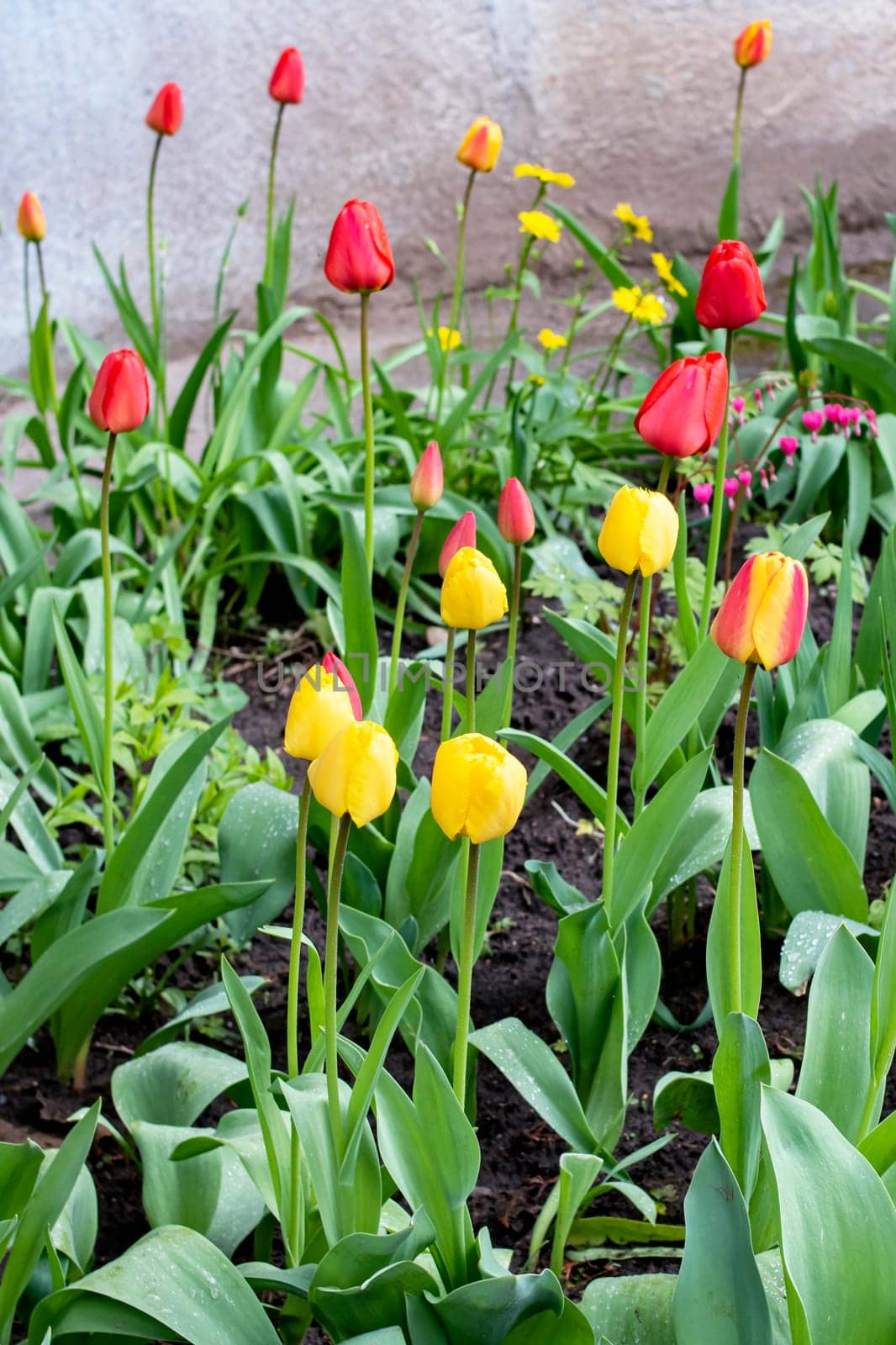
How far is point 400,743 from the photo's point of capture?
→ 165 centimetres

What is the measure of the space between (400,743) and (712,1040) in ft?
1.73

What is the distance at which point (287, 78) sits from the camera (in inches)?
98.0

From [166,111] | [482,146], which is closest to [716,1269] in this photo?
[482,146]

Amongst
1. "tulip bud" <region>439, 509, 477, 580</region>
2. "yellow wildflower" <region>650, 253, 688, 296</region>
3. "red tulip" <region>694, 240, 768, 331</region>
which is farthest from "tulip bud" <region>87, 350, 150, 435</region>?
"yellow wildflower" <region>650, 253, 688, 296</region>

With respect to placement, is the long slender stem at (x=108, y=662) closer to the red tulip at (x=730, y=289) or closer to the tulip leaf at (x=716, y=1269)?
the red tulip at (x=730, y=289)

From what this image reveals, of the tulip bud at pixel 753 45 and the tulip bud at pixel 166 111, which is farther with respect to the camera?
the tulip bud at pixel 753 45

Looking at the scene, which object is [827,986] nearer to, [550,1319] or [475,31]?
[550,1319]

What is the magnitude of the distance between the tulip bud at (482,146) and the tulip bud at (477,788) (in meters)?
1.70

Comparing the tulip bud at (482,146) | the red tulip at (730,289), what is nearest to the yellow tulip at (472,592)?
the red tulip at (730,289)

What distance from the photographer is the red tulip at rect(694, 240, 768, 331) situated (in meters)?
1.42

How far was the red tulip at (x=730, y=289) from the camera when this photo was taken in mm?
1417

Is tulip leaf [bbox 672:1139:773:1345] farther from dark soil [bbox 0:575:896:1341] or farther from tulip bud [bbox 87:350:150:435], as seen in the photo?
tulip bud [bbox 87:350:150:435]

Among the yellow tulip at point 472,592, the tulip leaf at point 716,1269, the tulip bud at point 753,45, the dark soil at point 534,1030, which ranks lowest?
the dark soil at point 534,1030

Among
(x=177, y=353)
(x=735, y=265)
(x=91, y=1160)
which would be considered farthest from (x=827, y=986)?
(x=177, y=353)
